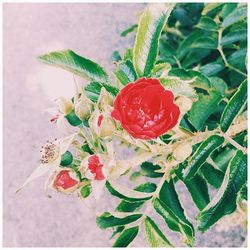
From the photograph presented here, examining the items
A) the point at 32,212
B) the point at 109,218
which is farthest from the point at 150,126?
the point at 32,212

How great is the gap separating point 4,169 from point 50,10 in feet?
2.09

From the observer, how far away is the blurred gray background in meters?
1.66

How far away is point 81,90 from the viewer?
0.69 meters

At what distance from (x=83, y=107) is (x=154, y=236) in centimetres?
25

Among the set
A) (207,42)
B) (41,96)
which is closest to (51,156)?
(207,42)

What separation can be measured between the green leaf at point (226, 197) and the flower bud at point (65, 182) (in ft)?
0.66

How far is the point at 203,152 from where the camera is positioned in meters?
0.75

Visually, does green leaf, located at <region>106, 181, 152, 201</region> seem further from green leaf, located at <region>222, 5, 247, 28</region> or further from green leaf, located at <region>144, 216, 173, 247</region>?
green leaf, located at <region>222, 5, 247, 28</region>

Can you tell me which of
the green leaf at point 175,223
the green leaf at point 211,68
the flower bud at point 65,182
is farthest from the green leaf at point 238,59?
the flower bud at point 65,182

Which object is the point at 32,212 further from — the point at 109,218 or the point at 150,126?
the point at 150,126

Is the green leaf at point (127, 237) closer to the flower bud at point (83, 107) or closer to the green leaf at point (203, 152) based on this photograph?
the green leaf at point (203, 152)

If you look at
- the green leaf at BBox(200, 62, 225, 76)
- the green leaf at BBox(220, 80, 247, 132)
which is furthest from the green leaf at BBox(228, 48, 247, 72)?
the green leaf at BBox(220, 80, 247, 132)

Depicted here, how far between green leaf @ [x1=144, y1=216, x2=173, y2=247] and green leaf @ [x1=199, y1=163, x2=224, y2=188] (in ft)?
0.63

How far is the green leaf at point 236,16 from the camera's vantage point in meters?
1.08
